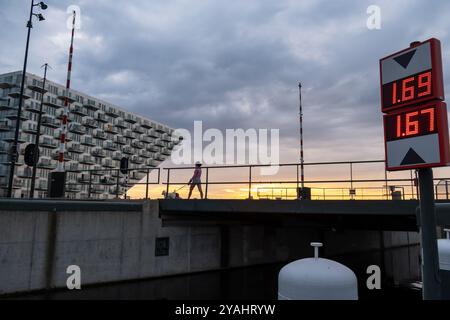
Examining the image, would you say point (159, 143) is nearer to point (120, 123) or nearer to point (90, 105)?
point (120, 123)

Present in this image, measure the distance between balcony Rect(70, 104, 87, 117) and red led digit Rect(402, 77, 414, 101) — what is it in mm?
103722

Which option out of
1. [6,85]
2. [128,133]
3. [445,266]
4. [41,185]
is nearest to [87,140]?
[128,133]

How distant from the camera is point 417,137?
4707 mm

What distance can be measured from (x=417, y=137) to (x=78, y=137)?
4187 inches

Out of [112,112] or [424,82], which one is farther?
[112,112]

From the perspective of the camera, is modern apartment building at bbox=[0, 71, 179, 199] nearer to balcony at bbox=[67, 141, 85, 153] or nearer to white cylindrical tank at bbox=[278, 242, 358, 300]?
balcony at bbox=[67, 141, 85, 153]

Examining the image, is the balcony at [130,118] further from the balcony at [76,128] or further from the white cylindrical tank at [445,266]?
the white cylindrical tank at [445,266]

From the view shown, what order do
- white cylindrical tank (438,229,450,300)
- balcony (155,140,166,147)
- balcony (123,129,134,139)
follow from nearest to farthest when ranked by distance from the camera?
white cylindrical tank (438,229,450,300), balcony (123,129,134,139), balcony (155,140,166,147)

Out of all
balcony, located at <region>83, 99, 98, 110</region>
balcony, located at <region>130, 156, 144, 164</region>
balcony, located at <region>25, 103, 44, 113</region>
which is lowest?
balcony, located at <region>130, 156, 144, 164</region>

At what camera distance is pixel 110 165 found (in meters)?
113

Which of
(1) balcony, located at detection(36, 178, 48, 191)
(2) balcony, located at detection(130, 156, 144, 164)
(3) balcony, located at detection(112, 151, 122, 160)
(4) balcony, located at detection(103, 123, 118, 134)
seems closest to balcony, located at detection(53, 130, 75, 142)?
(1) balcony, located at detection(36, 178, 48, 191)

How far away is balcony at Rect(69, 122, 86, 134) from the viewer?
321ft
